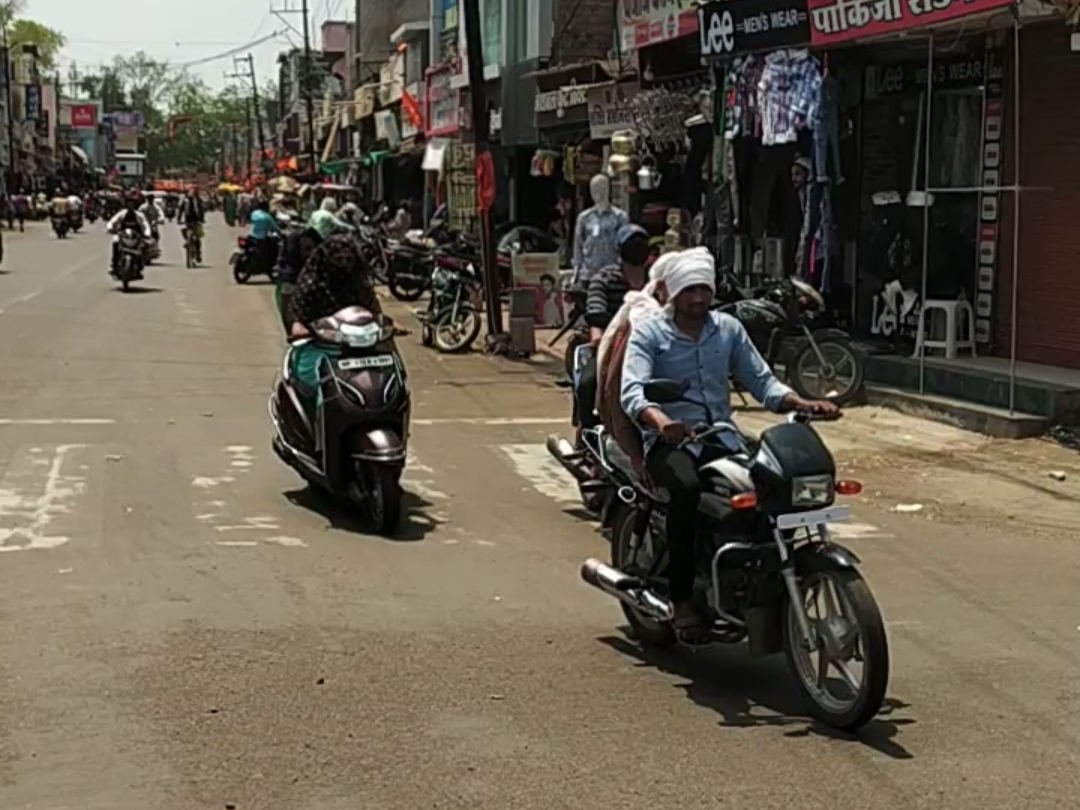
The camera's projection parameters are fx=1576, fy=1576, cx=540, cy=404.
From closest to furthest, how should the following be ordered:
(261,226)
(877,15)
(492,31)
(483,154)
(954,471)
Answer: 1. (954,471)
2. (877,15)
3. (483,154)
4. (492,31)
5. (261,226)

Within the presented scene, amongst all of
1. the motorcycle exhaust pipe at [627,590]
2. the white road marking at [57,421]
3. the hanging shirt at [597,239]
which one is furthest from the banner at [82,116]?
the motorcycle exhaust pipe at [627,590]

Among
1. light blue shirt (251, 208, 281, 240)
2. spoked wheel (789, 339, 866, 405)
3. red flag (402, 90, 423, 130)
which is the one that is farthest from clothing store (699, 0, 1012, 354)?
red flag (402, 90, 423, 130)

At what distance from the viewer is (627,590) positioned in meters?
6.32

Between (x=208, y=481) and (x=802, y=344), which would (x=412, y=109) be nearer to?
(x=802, y=344)

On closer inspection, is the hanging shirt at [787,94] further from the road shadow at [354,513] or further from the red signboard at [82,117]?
the red signboard at [82,117]

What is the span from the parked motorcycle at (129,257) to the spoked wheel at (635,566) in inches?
906

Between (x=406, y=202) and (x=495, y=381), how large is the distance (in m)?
29.2

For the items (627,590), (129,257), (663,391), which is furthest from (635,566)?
(129,257)

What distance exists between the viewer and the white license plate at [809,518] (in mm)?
5457

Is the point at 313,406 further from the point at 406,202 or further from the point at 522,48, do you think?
the point at 406,202

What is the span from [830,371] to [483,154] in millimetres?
7246

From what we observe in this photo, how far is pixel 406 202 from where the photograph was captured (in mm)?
44719

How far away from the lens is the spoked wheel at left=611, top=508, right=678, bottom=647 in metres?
6.41

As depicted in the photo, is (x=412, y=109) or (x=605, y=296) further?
(x=412, y=109)
